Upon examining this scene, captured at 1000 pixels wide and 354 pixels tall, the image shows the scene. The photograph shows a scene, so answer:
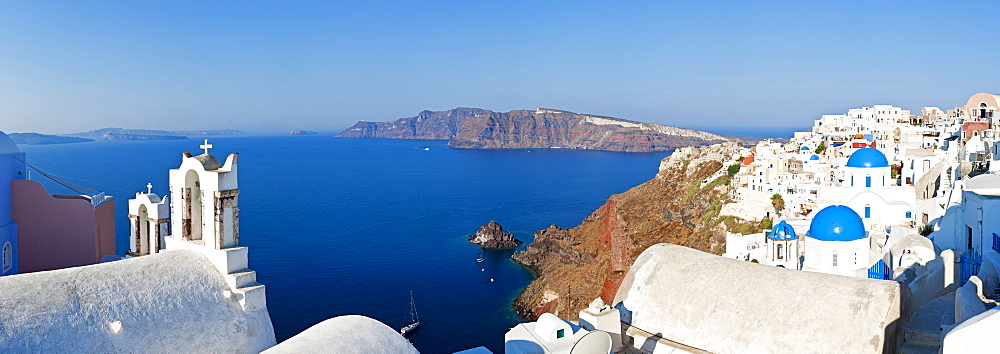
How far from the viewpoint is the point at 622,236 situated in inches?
1673

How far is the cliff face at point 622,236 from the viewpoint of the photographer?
120 ft

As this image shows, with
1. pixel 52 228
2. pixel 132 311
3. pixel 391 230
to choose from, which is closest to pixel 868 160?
pixel 52 228

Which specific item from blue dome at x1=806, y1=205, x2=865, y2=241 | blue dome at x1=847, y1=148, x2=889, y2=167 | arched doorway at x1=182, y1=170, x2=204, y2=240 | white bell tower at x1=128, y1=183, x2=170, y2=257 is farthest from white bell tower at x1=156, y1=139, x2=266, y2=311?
blue dome at x1=847, y1=148, x2=889, y2=167

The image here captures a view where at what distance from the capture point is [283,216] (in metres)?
62.9

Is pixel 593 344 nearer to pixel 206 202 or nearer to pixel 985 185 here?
pixel 206 202

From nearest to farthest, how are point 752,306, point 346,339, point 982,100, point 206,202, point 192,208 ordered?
1. point 346,339
2. point 206,202
3. point 192,208
4. point 752,306
5. point 982,100

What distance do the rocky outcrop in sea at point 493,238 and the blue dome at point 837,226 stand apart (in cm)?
3607

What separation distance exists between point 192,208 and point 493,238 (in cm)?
4686

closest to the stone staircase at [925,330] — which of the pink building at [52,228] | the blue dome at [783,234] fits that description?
the blue dome at [783,234]

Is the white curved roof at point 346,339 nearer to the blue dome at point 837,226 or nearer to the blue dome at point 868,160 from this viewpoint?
the blue dome at point 837,226

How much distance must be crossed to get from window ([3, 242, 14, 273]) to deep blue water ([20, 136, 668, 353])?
18453 mm

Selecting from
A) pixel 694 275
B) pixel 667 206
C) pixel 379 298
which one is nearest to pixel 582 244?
pixel 667 206

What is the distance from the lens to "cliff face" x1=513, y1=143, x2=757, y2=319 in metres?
36.5

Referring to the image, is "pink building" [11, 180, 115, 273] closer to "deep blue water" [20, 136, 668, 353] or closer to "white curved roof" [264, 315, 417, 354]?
"white curved roof" [264, 315, 417, 354]
